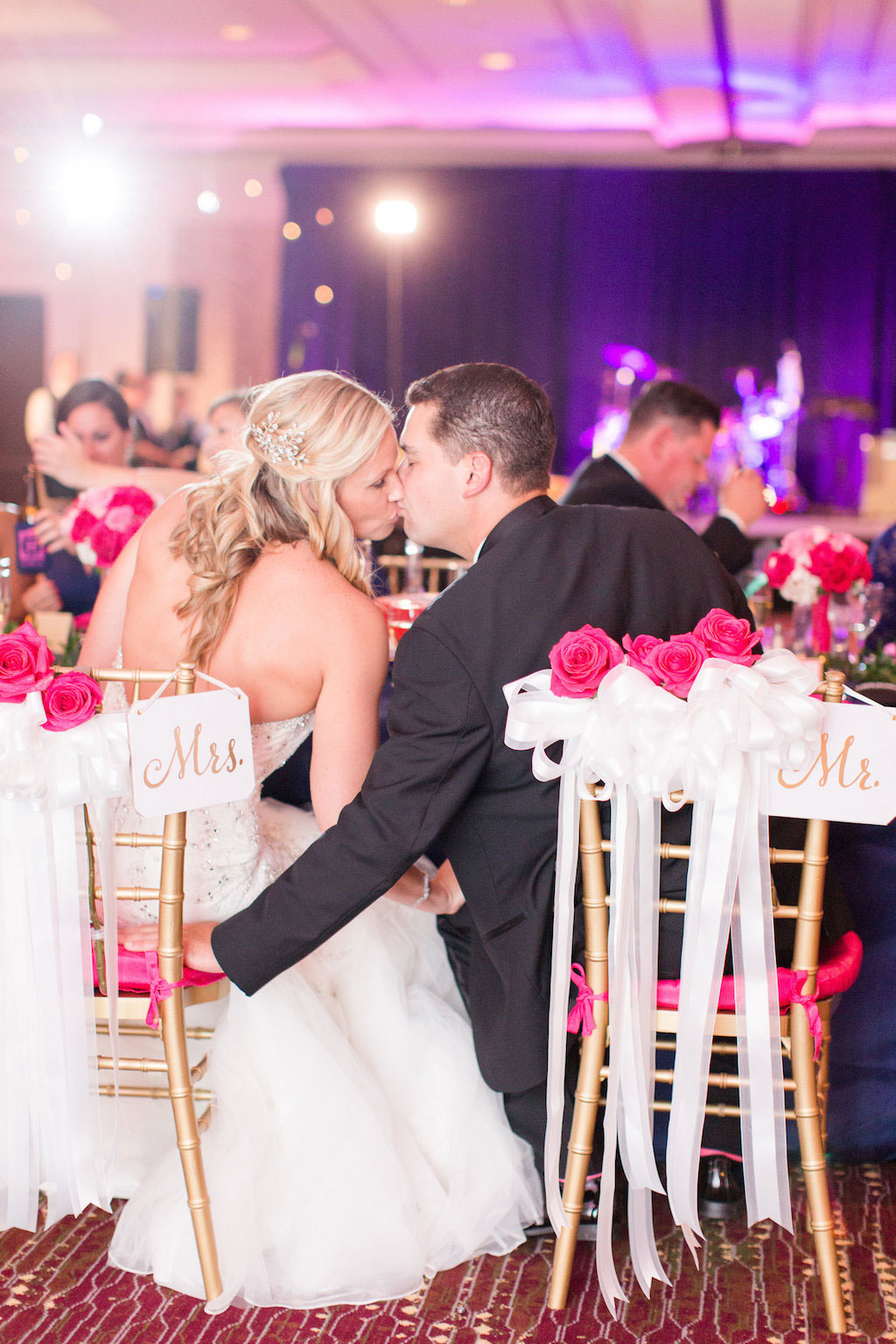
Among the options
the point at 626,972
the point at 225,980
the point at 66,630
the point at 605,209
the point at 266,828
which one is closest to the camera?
the point at 626,972

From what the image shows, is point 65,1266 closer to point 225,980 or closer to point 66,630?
point 225,980

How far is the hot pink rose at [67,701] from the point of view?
170 centimetres

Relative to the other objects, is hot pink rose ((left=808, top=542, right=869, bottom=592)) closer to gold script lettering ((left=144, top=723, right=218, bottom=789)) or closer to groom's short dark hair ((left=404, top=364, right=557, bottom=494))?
groom's short dark hair ((left=404, top=364, right=557, bottom=494))

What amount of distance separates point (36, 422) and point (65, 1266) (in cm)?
938

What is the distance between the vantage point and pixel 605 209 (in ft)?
37.0

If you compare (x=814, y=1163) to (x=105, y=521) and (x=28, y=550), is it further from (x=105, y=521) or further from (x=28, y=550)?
(x=28, y=550)

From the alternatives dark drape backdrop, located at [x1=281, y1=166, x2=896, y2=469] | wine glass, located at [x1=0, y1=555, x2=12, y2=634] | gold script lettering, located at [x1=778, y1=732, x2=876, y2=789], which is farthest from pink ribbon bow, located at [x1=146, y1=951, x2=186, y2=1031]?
dark drape backdrop, located at [x1=281, y1=166, x2=896, y2=469]

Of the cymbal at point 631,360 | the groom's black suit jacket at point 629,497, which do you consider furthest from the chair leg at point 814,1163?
the cymbal at point 631,360

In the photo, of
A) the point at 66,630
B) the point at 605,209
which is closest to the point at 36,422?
the point at 605,209

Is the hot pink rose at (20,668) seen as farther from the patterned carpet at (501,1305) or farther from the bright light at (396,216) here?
the bright light at (396,216)

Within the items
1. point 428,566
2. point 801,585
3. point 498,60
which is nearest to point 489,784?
point 801,585

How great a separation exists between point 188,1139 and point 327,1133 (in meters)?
0.23

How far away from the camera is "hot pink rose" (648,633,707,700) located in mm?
1640

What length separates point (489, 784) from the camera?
1.98 m
